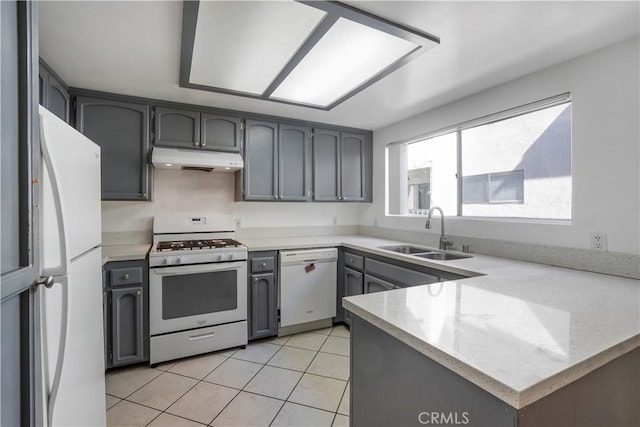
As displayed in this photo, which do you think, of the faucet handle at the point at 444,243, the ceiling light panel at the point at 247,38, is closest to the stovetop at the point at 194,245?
the ceiling light panel at the point at 247,38

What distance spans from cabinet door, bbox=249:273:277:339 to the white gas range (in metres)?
0.09

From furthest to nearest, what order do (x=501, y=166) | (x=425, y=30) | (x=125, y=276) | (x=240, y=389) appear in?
1. (x=501, y=166)
2. (x=125, y=276)
3. (x=240, y=389)
4. (x=425, y=30)

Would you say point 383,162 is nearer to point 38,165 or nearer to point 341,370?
point 341,370

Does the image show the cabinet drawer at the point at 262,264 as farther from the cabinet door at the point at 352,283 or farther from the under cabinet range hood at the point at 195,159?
the under cabinet range hood at the point at 195,159

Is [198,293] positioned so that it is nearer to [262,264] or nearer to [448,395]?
[262,264]

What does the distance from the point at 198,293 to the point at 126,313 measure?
0.52 meters

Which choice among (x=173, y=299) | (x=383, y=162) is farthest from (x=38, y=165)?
(x=383, y=162)

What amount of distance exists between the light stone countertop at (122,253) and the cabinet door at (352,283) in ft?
6.02

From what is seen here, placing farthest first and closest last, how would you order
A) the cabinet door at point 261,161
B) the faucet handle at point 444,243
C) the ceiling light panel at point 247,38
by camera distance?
the cabinet door at point 261,161 → the faucet handle at point 444,243 → the ceiling light panel at point 247,38

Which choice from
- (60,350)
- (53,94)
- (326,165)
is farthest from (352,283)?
(53,94)

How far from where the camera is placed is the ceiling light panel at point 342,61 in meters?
1.55

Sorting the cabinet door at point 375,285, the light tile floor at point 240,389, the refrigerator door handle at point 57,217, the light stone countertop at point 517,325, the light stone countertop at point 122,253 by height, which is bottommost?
the light tile floor at point 240,389

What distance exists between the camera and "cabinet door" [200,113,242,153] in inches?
110

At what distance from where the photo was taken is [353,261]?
9.70 ft
